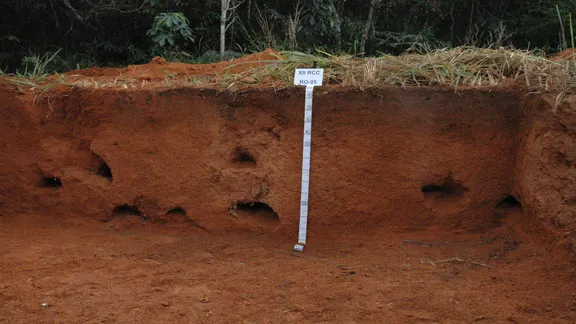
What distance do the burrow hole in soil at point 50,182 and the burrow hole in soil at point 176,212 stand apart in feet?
3.70

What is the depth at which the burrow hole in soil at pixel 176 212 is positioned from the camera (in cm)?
415

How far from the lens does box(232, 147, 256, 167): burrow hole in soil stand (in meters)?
4.03

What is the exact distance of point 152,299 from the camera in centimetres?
290

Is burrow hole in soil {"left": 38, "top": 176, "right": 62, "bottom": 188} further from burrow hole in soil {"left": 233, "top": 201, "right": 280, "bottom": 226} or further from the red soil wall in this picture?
burrow hole in soil {"left": 233, "top": 201, "right": 280, "bottom": 226}

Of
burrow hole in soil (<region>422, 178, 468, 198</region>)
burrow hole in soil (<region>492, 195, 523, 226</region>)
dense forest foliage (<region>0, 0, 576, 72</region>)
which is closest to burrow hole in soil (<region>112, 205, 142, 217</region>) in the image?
burrow hole in soil (<region>422, 178, 468, 198</region>)

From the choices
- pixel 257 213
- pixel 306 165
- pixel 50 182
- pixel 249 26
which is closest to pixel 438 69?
pixel 306 165

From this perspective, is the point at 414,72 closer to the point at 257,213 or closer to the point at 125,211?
the point at 257,213

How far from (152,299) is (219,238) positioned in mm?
1084

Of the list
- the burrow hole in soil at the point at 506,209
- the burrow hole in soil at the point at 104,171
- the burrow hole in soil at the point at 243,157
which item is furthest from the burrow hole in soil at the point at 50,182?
the burrow hole in soil at the point at 506,209

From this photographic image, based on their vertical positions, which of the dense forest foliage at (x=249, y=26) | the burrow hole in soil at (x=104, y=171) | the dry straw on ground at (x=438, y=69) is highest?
the dense forest foliage at (x=249, y=26)

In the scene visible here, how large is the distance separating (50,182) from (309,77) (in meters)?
2.54

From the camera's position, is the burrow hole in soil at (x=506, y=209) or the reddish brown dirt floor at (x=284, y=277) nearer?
the reddish brown dirt floor at (x=284, y=277)

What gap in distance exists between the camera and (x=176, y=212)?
13.7 ft

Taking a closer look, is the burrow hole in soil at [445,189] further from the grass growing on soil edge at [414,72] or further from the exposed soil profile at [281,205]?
the grass growing on soil edge at [414,72]
